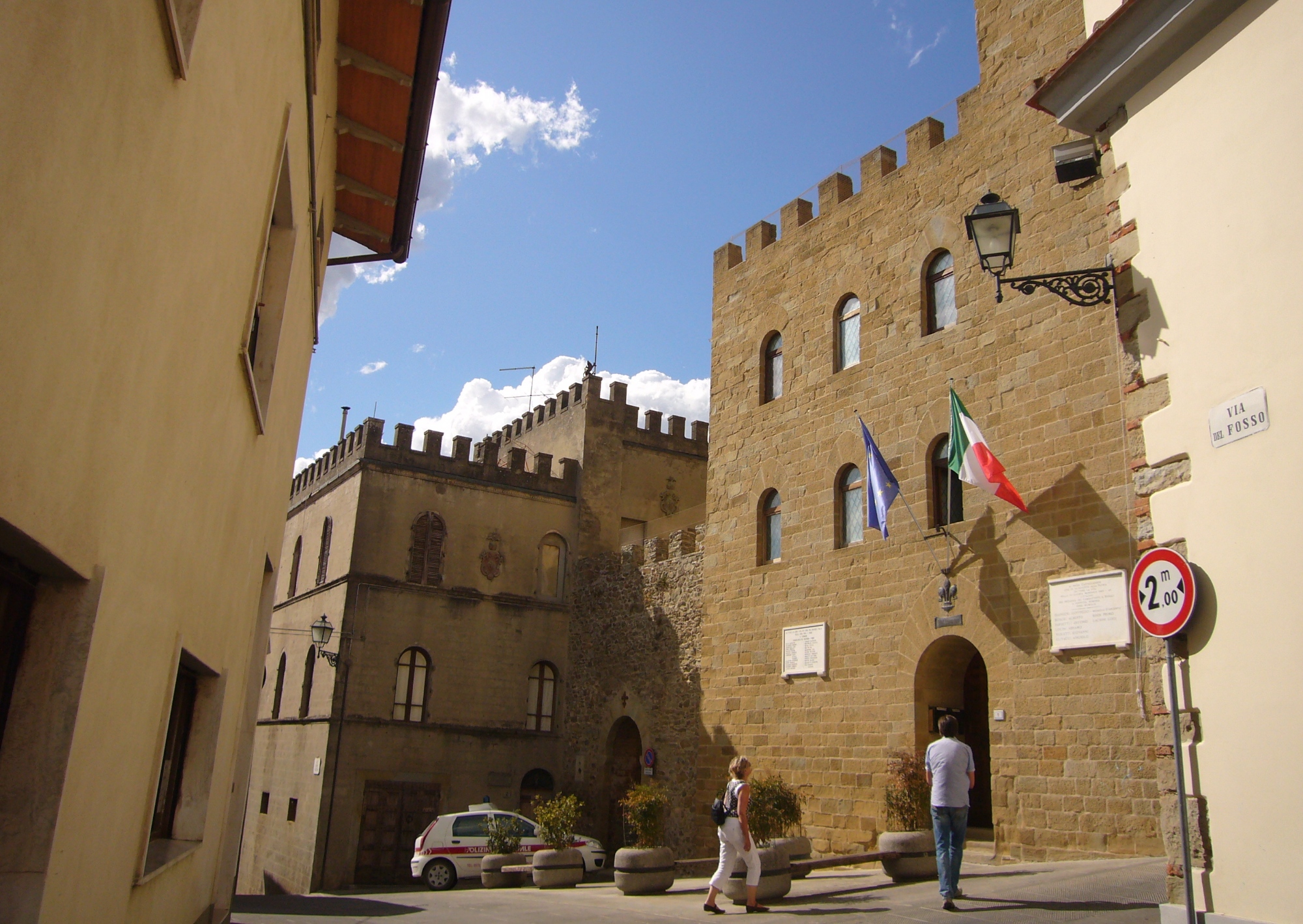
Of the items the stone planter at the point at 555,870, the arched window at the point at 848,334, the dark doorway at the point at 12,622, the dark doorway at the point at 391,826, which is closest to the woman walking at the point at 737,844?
the stone planter at the point at 555,870

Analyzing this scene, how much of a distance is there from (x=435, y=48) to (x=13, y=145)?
20.8 feet

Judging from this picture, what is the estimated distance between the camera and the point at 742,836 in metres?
8.91

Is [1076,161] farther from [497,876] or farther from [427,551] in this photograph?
[427,551]

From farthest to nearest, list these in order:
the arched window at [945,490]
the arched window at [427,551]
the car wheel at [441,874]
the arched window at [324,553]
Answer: the arched window at [324,553] < the arched window at [427,551] < the car wheel at [441,874] < the arched window at [945,490]

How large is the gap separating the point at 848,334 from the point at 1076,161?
8.02m

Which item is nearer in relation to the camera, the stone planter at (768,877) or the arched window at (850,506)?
the stone planter at (768,877)

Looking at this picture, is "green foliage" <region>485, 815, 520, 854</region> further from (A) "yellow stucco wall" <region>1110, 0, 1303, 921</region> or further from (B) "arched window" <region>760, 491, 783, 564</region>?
(A) "yellow stucco wall" <region>1110, 0, 1303, 921</region>

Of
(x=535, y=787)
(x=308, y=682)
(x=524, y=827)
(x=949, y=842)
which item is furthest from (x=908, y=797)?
(x=308, y=682)

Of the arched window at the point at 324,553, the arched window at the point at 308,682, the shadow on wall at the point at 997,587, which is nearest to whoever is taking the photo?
the shadow on wall at the point at 997,587

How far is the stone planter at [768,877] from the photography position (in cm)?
955

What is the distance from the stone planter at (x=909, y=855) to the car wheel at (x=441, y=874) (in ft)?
32.4

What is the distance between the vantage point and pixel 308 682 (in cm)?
2408

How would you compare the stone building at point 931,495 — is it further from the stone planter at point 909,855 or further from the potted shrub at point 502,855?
the potted shrub at point 502,855

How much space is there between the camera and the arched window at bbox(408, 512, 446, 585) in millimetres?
23969
